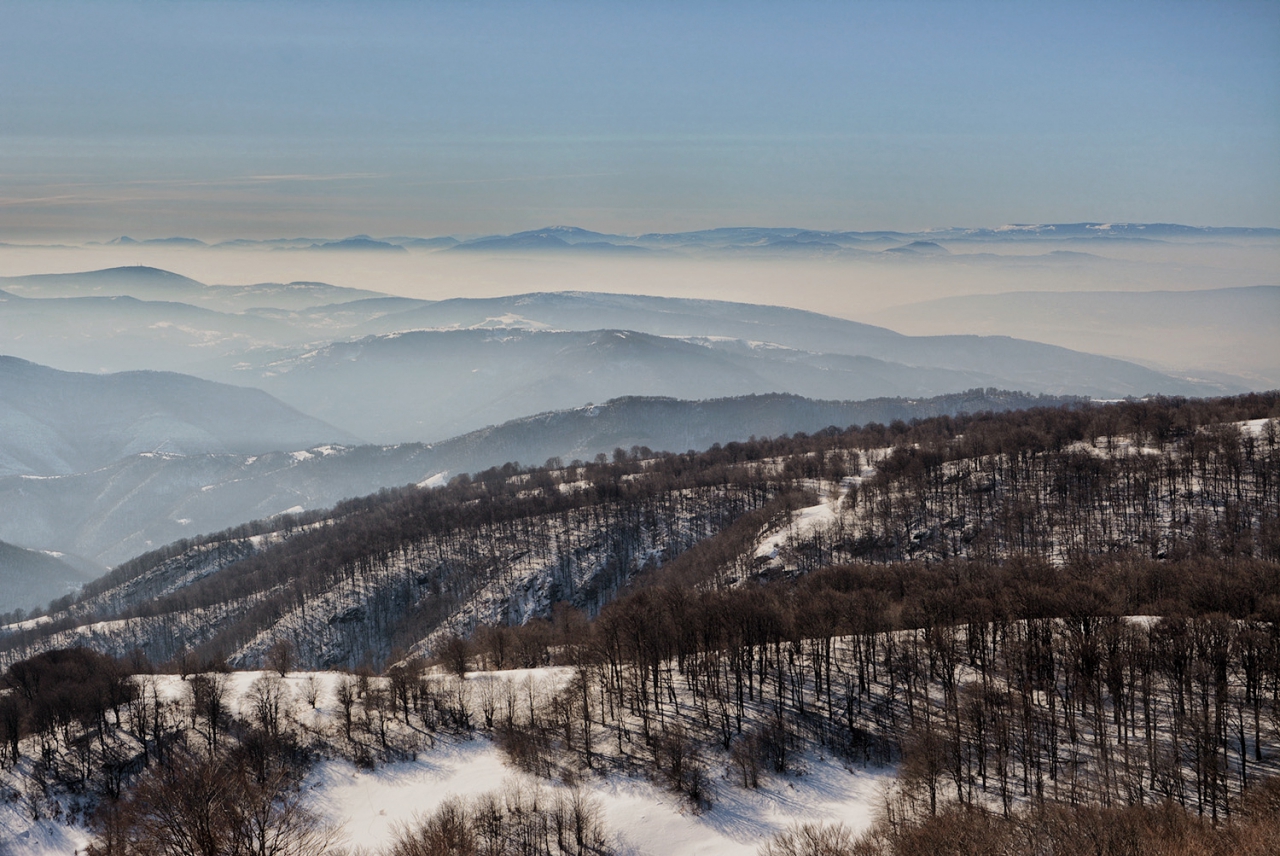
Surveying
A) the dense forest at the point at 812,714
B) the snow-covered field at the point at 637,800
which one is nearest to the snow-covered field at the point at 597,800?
the snow-covered field at the point at 637,800

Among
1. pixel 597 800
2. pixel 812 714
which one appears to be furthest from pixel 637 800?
pixel 812 714

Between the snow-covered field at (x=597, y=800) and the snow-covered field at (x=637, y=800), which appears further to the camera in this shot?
the snow-covered field at (x=597, y=800)

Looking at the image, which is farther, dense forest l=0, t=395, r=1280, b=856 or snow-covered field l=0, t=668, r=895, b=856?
snow-covered field l=0, t=668, r=895, b=856

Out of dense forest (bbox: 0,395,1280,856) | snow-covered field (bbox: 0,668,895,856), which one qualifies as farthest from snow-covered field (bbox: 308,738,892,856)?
dense forest (bbox: 0,395,1280,856)

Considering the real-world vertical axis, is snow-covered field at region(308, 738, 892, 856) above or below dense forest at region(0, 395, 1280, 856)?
below

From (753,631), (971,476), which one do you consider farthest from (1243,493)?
(753,631)

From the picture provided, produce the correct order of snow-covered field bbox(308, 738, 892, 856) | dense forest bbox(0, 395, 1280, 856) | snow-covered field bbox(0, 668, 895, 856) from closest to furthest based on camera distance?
dense forest bbox(0, 395, 1280, 856) < snow-covered field bbox(308, 738, 892, 856) < snow-covered field bbox(0, 668, 895, 856)

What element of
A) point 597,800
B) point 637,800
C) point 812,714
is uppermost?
point 812,714

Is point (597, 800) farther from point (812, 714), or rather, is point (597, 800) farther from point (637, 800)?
point (812, 714)

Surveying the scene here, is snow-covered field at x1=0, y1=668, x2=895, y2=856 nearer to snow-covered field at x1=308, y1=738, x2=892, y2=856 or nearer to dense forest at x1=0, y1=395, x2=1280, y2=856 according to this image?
snow-covered field at x1=308, y1=738, x2=892, y2=856

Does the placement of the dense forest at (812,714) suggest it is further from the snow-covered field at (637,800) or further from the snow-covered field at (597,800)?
the snow-covered field at (637,800)

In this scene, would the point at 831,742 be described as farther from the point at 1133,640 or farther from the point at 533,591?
the point at 533,591
